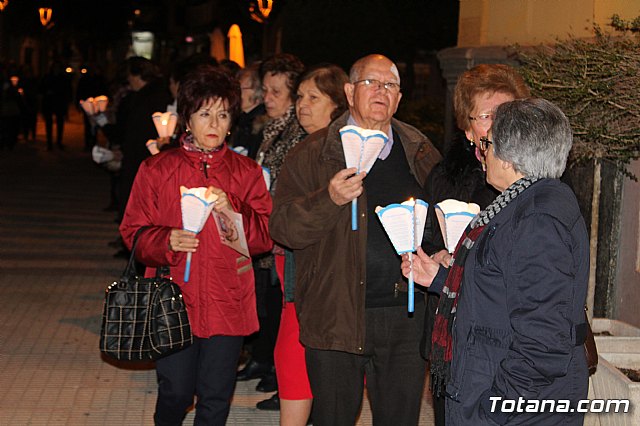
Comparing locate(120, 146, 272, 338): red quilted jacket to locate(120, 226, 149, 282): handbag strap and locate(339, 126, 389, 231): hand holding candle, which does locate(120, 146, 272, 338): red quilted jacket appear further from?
locate(339, 126, 389, 231): hand holding candle

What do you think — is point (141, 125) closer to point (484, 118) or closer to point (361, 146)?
point (361, 146)

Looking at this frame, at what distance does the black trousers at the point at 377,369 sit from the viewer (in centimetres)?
477

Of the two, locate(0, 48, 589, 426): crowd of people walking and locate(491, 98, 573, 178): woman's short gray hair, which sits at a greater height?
locate(491, 98, 573, 178): woman's short gray hair

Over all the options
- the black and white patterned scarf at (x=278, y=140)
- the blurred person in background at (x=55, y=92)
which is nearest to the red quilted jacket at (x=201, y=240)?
the black and white patterned scarf at (x=278, y=140)

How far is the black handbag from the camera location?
197 inches

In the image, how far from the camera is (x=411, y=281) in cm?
437

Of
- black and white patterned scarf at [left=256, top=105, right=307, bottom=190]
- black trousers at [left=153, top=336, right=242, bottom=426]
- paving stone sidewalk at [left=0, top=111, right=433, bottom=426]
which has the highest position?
black and white patterned scarf at [left=256, top=105, right=307, bottom=190]

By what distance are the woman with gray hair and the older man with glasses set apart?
3.43 feet

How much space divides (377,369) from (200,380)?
948mm

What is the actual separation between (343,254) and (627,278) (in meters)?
3.30

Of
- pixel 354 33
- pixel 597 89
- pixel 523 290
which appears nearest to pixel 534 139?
pixel 523 290

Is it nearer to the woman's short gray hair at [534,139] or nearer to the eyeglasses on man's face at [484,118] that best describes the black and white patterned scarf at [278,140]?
the eyeglasses on man's face at [484,118]

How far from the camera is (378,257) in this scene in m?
4.76

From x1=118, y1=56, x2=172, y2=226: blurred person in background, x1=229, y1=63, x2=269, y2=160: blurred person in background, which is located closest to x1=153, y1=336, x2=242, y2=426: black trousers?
x1=229, y1=63, x2=269, y2=160: blurred person in background
